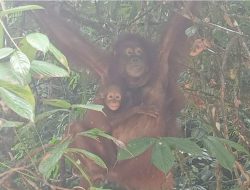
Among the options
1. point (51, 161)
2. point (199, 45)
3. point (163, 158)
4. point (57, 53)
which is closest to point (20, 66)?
point (57, 53)

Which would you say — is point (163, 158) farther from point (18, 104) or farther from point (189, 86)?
point (189, 86)

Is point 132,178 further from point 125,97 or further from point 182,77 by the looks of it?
point 182,77

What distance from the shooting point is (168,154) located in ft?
6.58

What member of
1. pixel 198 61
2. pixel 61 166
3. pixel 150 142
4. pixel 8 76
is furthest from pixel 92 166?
pixel 8 76

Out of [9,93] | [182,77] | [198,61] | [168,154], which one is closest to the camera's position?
[9,93]

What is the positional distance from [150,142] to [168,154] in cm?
14

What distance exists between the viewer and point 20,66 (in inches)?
47.2

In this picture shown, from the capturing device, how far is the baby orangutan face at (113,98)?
2.82m

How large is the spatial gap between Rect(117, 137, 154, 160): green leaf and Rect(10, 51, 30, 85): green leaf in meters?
0.91

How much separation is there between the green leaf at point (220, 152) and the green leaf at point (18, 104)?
117 centimetres

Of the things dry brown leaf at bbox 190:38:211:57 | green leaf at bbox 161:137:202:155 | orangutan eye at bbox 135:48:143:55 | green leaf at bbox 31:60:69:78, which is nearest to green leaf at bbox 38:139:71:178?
green leaf at bbox 31:60:69:78

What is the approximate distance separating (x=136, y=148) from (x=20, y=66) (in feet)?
3.24

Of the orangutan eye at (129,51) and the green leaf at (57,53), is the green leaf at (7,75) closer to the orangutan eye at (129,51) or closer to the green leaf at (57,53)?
the green leaf at (57,53)

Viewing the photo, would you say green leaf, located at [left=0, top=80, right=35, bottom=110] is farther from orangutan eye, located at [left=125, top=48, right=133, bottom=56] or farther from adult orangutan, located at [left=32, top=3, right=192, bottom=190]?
orangutan eye, located at [left=125, top=48, right=133, bottom=56]
